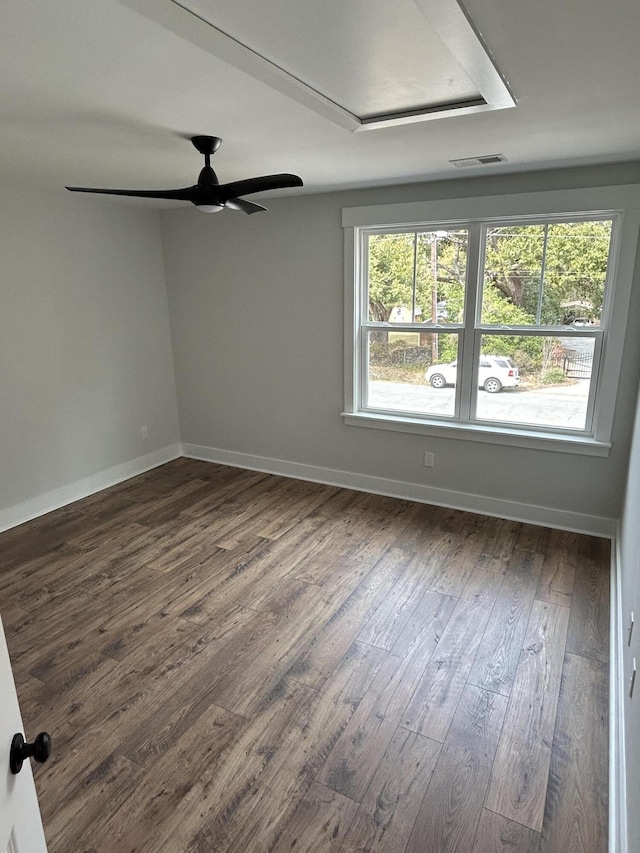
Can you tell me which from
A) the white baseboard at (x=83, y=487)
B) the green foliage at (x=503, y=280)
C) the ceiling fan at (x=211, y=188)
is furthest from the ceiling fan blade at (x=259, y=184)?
the white baseboard at (x=83, y=487)

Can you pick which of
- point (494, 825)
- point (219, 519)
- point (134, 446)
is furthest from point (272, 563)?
point (134, 446)

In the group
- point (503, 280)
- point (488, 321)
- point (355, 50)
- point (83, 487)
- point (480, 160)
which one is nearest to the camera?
point (355, 50)

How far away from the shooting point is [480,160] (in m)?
2.87

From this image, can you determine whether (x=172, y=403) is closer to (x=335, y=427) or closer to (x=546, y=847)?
(x=335, y=427)

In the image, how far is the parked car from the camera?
11.8 feet

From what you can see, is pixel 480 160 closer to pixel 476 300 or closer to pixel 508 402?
pixel 476 300

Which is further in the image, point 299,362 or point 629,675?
point 299,362

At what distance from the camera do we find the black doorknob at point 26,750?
2.77ft

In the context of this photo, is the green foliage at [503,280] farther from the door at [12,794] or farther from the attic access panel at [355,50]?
the door at [12,794]

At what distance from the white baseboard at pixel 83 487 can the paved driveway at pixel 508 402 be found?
2225mm

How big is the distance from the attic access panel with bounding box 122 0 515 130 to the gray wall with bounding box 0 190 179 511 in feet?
8.87

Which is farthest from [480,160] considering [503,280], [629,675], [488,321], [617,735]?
[617,735]

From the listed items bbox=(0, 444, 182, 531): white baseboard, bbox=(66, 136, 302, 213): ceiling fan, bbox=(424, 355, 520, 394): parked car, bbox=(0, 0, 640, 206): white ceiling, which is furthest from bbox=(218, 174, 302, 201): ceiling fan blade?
bbox=(0, 444, 182, 531): white baseboard

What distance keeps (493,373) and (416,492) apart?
1.12 m
